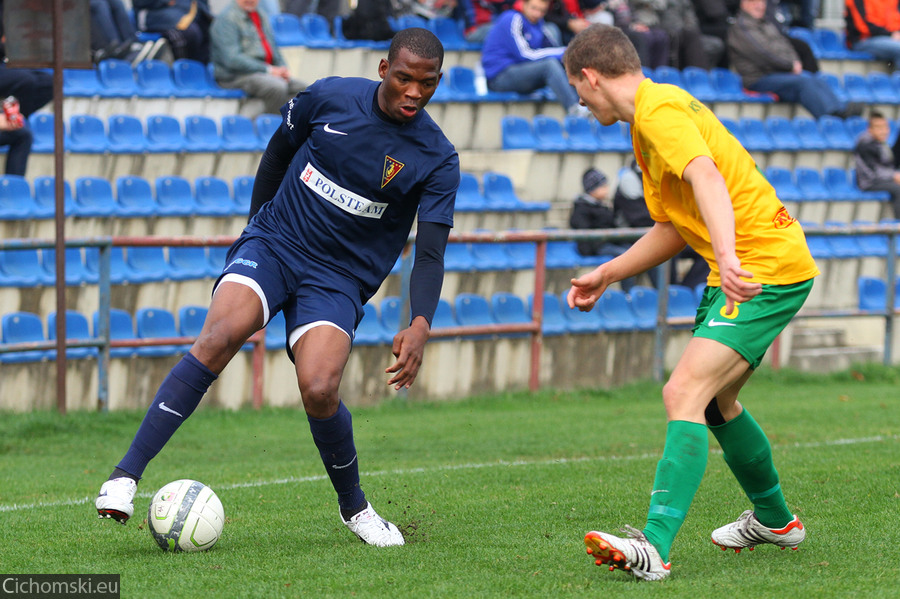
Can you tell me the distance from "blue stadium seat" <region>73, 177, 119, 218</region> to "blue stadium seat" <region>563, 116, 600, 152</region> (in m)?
5.66

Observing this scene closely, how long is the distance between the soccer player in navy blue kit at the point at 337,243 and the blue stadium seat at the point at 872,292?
371 inches

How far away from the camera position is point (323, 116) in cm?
506

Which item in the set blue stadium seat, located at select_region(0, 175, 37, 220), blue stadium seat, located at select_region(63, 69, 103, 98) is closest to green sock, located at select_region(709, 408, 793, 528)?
blue stadium seat, located at select_region(0, 175, 37, 220)

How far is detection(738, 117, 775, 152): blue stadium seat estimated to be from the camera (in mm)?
15688

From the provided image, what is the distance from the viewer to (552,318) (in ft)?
37.0

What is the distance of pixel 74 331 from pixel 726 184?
21.7 ft

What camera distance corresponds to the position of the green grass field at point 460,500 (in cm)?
416

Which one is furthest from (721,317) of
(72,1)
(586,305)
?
(72,1)

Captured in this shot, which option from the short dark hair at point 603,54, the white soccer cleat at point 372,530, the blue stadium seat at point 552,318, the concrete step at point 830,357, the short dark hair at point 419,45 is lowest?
the concrete step at point 830,357

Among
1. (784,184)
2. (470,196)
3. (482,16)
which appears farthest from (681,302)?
(482,16)

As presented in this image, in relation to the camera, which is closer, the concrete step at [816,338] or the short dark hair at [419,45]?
the short dark hair at [419,45]

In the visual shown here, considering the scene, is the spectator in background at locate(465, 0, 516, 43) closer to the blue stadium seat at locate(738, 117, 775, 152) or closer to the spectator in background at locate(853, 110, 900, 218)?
the blue stadium seat at locate(738, 117, 775, 152)

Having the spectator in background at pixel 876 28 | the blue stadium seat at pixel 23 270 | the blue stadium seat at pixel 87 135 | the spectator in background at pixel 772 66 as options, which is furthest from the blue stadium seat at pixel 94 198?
the spectator in background at pixel 876 28

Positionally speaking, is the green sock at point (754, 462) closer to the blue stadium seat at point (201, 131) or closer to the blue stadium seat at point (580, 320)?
the blue stadium seat at point (580, 320)
